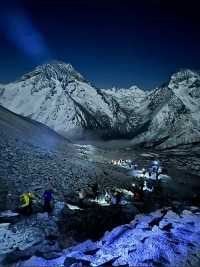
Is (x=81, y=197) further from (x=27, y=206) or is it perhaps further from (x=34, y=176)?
(x=27, y=206)

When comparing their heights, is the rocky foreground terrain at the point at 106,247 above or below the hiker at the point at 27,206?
below

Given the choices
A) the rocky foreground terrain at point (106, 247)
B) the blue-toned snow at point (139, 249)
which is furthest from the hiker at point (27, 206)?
the blue-toned snow at point (139, 249)

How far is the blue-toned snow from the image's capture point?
57.6ft

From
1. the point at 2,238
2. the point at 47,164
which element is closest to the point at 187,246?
the point at 2,238

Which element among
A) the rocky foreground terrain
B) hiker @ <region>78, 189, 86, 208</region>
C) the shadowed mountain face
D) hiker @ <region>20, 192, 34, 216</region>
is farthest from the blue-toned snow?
the shadowed mountain face

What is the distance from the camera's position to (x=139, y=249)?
746 inches

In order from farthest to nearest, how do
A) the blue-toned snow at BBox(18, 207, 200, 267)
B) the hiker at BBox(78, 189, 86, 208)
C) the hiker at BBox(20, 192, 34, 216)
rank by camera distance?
1. the hiker at BBox(78, 189, 86, 208)
2. the hiker at BBox(20, 192, 34, 216)
3. the blue-toned snow at BBox(18, 207, 200, 267)

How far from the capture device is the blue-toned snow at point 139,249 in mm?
17570

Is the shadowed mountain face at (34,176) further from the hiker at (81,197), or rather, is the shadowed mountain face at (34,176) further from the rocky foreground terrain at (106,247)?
the rocky foreground terrain at (106,247)

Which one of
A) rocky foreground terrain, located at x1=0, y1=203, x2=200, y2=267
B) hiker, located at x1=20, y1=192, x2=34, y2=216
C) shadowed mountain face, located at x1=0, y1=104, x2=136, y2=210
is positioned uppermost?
shadowed mountain face, located at x1=0, y1=104, x2=136, y2=210

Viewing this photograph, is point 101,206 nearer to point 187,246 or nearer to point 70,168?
point 187,246

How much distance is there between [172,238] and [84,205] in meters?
11.9

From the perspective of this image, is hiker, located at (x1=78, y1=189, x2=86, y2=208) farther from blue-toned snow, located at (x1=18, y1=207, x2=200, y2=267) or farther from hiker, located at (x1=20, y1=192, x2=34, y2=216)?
blue-toned snow, located at (x1=18, y1=207, x2=200, y2=267)

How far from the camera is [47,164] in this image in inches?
1775
